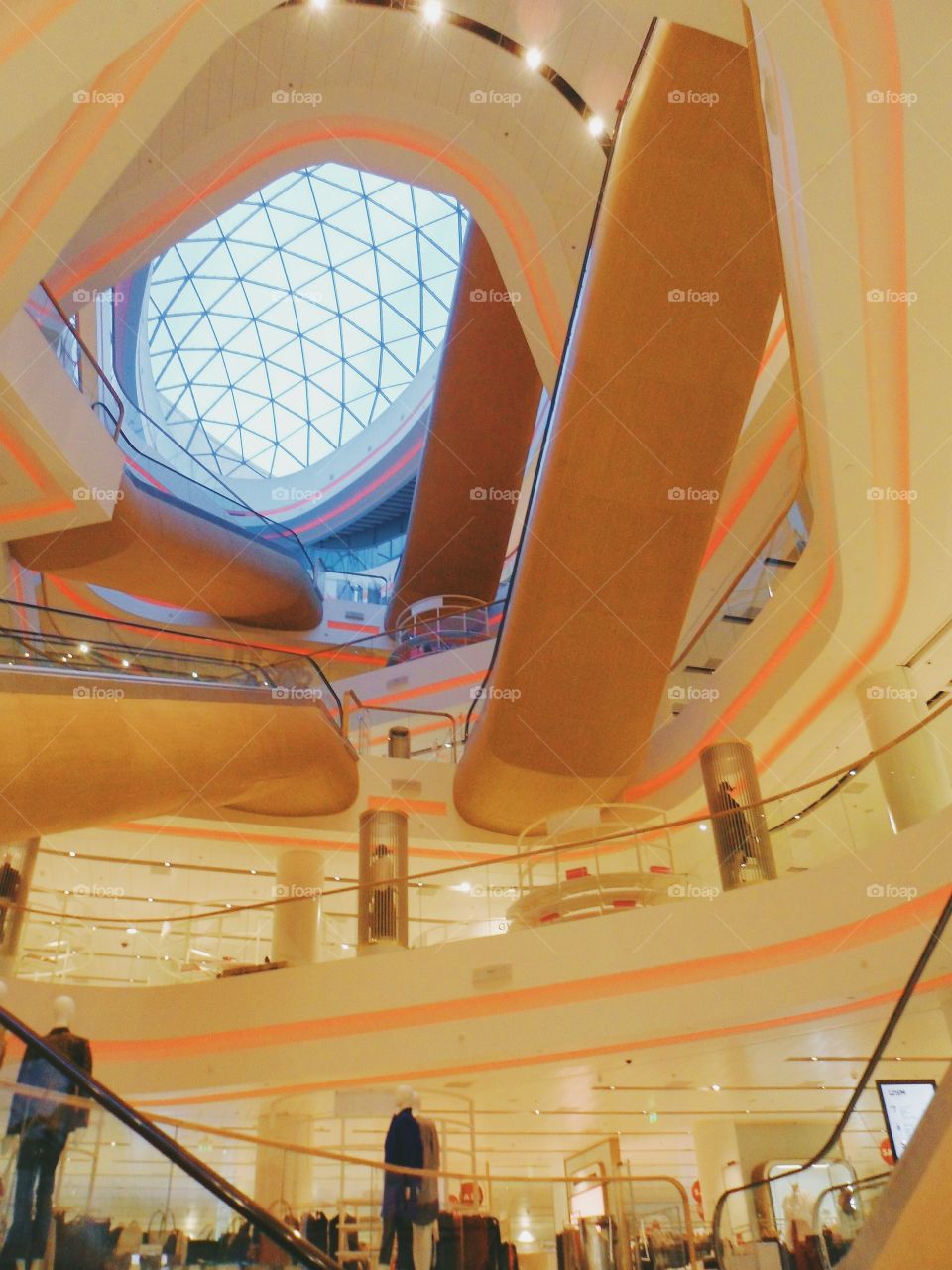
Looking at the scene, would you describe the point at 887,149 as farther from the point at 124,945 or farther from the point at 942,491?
the point at 124,945

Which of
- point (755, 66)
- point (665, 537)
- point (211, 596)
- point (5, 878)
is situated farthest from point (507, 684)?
point (211, 596)

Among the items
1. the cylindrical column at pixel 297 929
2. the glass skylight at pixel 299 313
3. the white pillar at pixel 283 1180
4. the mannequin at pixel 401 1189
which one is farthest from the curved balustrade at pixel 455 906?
the glass skylight at pixel 299 313

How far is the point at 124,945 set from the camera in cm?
1239

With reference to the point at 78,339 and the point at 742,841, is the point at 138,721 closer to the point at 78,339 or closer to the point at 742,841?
the point at 78,339

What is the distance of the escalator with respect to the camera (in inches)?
389

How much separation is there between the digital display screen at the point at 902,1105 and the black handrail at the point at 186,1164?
251 centimetres

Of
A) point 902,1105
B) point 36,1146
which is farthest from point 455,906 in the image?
point 36,1146

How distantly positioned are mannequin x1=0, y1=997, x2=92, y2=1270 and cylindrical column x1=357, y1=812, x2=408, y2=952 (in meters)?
8.79

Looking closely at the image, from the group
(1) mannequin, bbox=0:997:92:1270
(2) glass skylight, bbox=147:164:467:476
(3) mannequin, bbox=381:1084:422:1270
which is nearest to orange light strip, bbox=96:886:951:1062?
(3) mannequin, bbox=381:1084:422:1270

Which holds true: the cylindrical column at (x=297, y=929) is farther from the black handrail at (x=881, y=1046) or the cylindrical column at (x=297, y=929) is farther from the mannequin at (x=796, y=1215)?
the mannequin at (x=796, y=1215)

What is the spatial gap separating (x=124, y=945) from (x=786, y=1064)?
8.34m

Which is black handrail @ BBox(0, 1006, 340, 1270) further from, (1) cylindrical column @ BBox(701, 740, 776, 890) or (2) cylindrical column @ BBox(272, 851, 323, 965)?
(2) cylindrical column @ BBox(272, 851, 323, 965)

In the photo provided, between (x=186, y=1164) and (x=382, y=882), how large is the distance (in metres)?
8.78

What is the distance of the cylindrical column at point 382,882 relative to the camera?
484 inches
